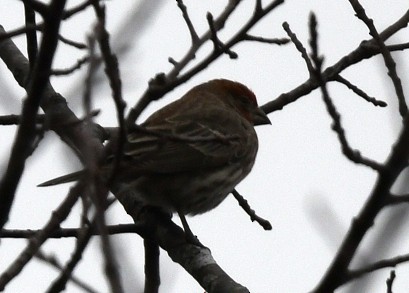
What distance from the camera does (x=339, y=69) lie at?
7688 millimetres

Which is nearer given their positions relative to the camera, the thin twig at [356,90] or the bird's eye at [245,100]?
the thin twig at [356,90]

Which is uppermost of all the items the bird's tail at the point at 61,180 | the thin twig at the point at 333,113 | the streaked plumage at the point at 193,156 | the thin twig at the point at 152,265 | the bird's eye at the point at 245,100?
the bird's eye at the point at 245,100

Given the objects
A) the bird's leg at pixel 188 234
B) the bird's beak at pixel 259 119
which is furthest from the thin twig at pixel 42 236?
the bird's beak at pixel 259 119

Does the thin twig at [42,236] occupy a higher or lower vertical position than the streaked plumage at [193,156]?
lower

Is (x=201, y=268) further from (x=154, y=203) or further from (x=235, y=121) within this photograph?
(x=235, y=121)

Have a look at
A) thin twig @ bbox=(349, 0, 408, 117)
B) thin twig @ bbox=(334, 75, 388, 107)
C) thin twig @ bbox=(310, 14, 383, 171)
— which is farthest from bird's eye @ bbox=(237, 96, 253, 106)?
thin twig @ bbox=(310, 14, 383, 171)

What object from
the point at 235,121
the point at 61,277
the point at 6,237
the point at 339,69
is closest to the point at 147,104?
the point at 61,277

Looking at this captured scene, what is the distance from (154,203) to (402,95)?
11.1ft

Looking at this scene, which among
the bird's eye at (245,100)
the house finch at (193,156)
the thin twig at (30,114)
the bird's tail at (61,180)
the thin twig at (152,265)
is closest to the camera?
the thin twig at (30,114)

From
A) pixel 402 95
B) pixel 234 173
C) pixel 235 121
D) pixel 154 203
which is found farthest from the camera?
pixel 235 121

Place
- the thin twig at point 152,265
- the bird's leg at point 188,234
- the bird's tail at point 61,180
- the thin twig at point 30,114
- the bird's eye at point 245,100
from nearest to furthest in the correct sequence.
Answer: the thin twig at point 30,114, the thin twig at point 152,265, the bird's tail at point 61,180, the bird's leg at point 188,234, the bird's eye at point 245,100

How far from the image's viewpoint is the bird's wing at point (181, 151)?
22.7ft

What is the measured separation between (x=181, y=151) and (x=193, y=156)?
183 mm

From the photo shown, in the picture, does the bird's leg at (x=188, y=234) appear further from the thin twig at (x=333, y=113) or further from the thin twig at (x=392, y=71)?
the thin twig at (x=333, y=113)
